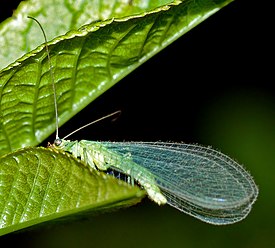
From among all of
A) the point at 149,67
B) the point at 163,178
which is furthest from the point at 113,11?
the point at 149,67

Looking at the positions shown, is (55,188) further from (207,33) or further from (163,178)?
(207,33)

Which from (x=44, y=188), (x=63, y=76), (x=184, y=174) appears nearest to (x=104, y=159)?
(x=184, y=174)

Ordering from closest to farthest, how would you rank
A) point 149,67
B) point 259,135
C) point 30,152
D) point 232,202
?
point 30,152 → point 232,202 → point 149,67 → point 259,135

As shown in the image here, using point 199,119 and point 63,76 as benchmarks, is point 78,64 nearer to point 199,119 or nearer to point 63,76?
point 63,76

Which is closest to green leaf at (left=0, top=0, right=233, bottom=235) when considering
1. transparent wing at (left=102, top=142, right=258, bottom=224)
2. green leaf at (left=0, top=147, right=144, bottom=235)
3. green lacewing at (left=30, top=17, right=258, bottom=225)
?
green leaf at (left=0, top=147, right=144, bottom=235)

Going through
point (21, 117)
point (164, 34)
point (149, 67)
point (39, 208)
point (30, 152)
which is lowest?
point (39, 208)

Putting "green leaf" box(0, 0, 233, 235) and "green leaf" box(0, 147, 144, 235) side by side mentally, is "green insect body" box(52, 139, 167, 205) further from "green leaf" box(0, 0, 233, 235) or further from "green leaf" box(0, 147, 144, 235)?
"green leaf" box(0, 147, 144, 235)
